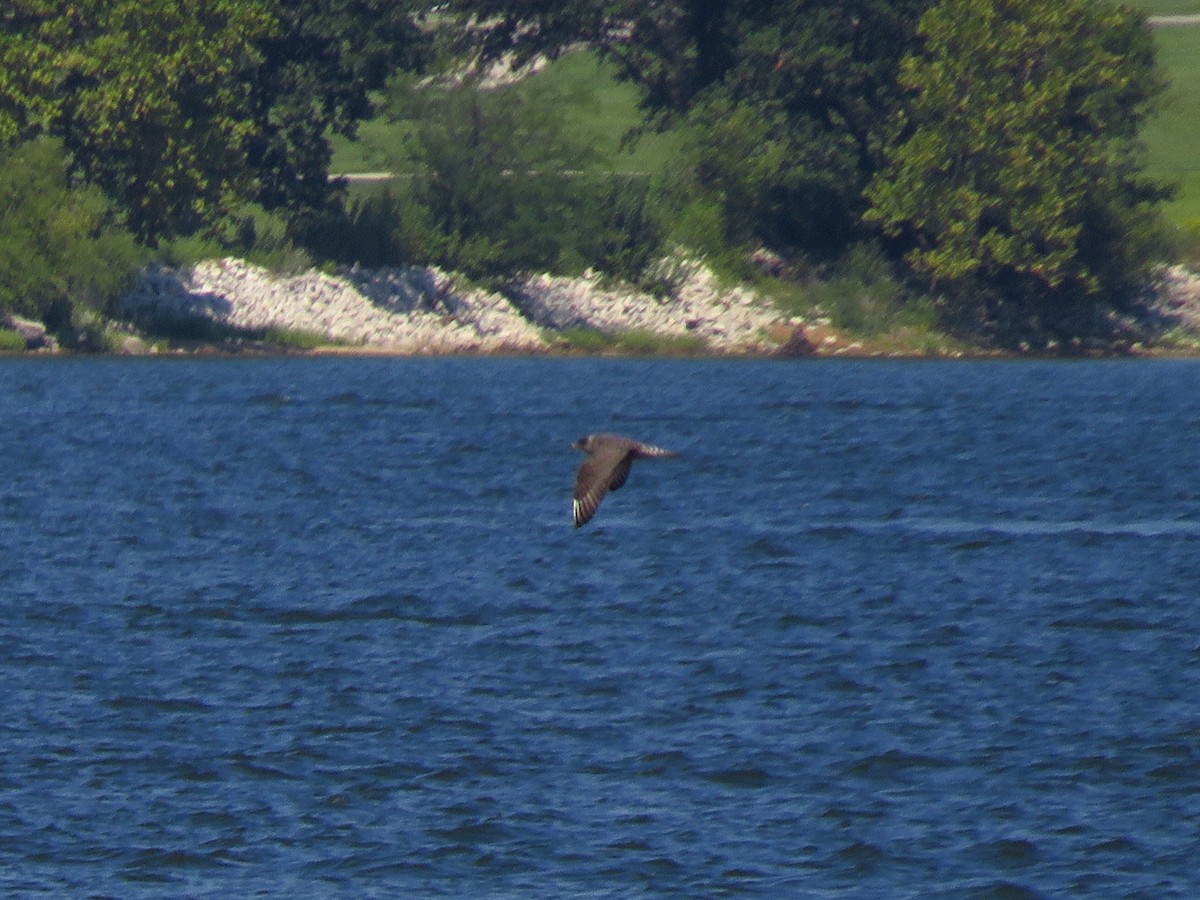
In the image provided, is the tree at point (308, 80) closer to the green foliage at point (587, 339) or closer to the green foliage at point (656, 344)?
the green foliage at point (587, 339)

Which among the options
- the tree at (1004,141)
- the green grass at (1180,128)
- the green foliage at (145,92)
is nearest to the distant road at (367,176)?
the green foliage at (145,92)

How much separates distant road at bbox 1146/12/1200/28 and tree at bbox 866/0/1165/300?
188 ft

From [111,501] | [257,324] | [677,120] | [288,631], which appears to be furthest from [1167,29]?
[288,631]

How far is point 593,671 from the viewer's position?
84.2ft

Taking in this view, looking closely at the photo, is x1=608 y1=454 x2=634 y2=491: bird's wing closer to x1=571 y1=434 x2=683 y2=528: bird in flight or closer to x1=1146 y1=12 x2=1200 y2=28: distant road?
x1=571 y1=434 x2=683 y2=528: bird in flight

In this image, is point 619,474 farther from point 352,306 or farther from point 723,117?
point 723,117

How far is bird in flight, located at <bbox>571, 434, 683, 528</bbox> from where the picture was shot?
19.1 metres

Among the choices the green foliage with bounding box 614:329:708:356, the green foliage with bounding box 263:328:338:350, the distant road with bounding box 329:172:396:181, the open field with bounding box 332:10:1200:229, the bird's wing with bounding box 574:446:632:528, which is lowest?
the green foliage with bounding box 614:329:708:356

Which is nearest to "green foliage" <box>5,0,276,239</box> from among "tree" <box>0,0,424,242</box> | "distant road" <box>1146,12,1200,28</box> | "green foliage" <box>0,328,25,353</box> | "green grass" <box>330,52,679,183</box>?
"tree" <box>0,0,424,242</box>

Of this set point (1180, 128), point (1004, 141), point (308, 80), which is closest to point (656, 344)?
point (1004, 141)

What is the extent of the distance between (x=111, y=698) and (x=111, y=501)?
58.1ft

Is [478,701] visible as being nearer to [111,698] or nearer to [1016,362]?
[111,698]

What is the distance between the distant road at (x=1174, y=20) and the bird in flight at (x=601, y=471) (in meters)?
125

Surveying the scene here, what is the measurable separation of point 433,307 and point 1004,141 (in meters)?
19.1
